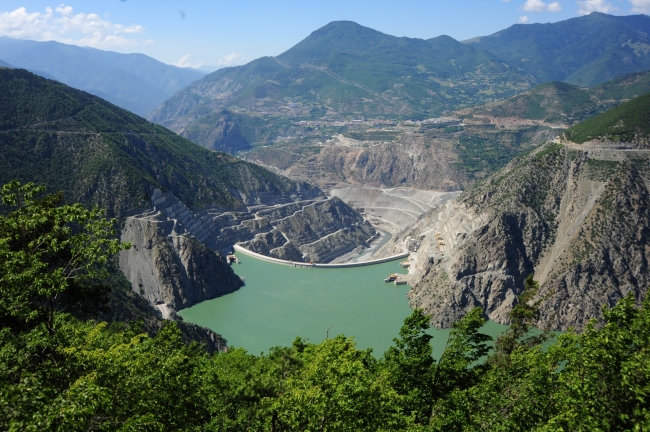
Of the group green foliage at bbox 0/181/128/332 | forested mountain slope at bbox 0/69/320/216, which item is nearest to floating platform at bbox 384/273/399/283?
forested mountain slope at bbox 0/69/320/216

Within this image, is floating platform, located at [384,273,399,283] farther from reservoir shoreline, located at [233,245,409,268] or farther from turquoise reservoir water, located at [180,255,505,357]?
reservoir shoreline, located at [233,245,409,268]

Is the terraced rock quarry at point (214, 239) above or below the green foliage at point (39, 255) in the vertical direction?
below

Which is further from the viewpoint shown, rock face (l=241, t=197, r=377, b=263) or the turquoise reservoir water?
rock face (l=241, t=197, r=377, b=263)

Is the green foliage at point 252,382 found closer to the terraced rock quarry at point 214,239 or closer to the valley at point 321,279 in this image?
the valley at point 321,279

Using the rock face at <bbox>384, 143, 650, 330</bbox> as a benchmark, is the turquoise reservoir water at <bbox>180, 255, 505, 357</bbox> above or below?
below

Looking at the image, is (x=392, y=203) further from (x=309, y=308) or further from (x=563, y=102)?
(x=563, y=102)

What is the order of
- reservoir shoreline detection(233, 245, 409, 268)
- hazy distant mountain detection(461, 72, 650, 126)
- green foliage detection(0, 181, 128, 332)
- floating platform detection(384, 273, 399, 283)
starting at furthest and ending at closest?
hazy distant mountain detection(461, 72, 650, 126)
reservoir shoreline detection(233, 245, 409, 268)
floating platform detection(384, 273, 399, 283)
green foliage detection(0, 181, 128, 332)

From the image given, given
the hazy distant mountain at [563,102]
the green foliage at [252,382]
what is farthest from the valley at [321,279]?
the hazy distant mountain at [563,102]

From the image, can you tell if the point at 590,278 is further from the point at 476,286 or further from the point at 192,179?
the point at 192,179
